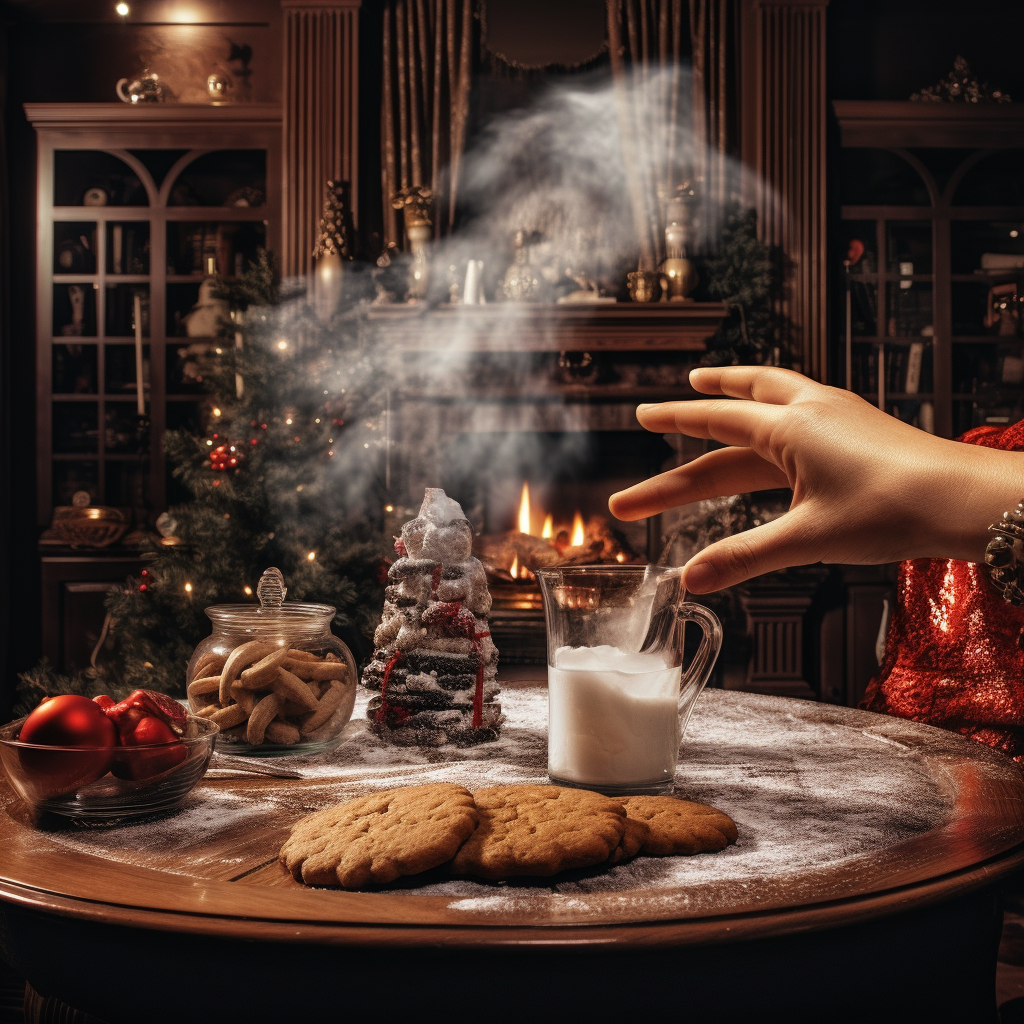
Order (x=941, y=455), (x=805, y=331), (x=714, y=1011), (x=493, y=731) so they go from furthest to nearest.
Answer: (x=805, y=331) < (x=493, y=731) < (x=941, y=455) < (x=714, y=1011)

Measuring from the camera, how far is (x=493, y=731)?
121 centimetres

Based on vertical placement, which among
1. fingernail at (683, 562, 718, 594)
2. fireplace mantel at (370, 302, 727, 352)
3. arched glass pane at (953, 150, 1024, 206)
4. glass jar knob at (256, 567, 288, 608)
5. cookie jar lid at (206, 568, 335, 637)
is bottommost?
cookie jar lid at (206, 568, 335, 637)

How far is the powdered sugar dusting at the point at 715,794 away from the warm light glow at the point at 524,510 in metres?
3.11

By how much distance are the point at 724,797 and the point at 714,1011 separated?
1.12ft

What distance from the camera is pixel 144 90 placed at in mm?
4512

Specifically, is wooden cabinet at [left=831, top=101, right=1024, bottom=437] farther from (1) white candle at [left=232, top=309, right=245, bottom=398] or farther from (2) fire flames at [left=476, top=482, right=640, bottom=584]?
(1) white candle at [left=232, top=309, right=245, bottom=398]

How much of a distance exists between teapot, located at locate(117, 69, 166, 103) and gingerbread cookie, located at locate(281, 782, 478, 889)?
4521 mm

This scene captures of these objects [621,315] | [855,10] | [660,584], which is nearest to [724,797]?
[660,584]

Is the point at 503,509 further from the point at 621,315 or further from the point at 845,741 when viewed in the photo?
the point at 845,741

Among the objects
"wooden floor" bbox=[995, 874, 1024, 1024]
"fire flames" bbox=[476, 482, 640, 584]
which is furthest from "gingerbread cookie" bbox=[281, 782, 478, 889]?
"fire flames" bbox=[476, 482, 640, 584]

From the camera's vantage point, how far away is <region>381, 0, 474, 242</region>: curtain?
4.52 m

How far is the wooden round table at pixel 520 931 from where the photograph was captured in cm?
61

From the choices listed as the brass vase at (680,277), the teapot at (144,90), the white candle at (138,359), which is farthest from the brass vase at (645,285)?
the teapot at (144,90)

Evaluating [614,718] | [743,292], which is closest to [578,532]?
[743,292]
